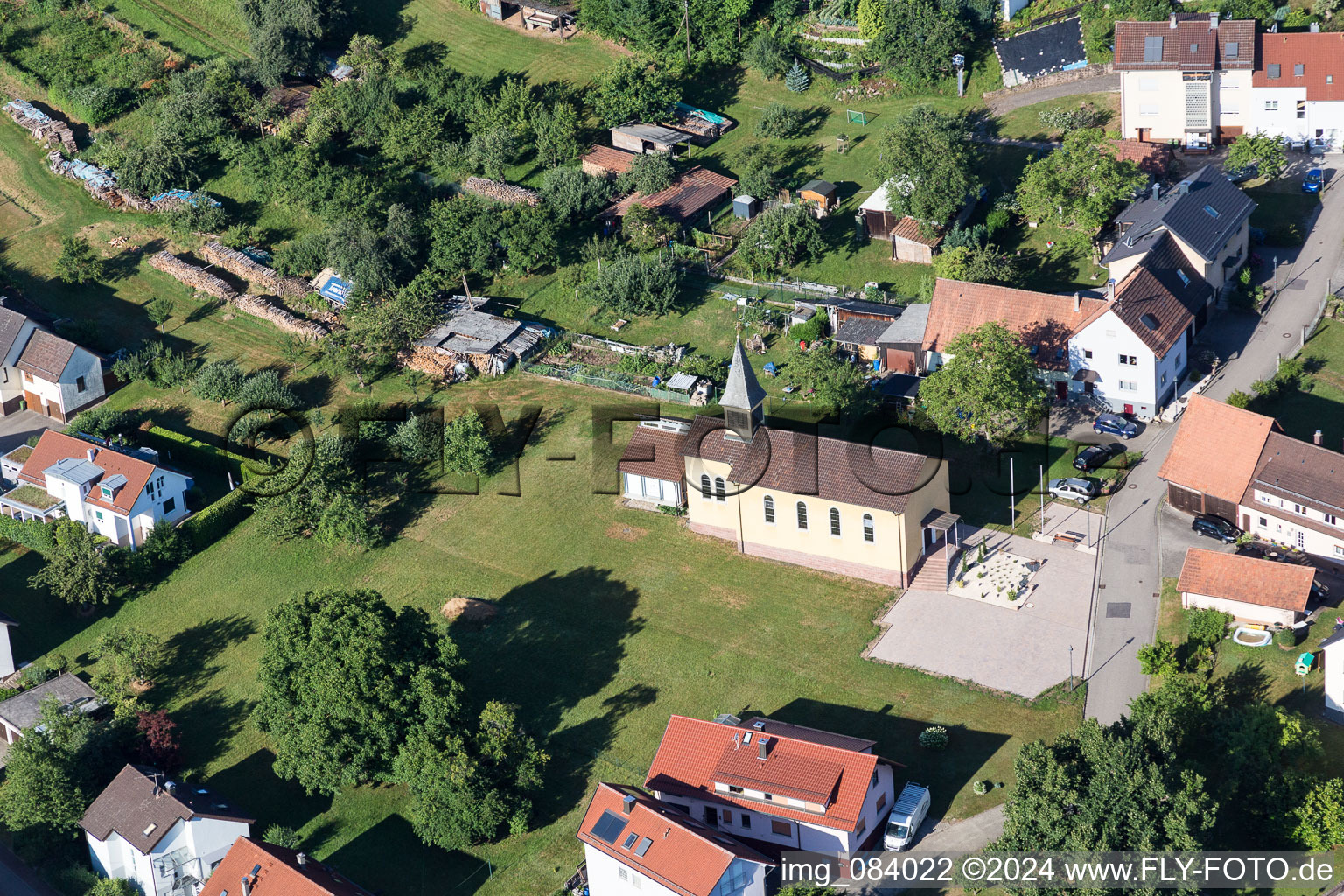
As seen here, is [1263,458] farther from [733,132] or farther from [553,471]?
[733,132]

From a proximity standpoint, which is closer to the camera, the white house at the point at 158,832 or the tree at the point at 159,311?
the white house at the point at 158,832

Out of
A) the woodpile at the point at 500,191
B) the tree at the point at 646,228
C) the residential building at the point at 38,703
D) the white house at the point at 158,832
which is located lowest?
the white house at the point at 158,832

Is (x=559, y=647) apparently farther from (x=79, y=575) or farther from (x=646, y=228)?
(x=646, y=228)

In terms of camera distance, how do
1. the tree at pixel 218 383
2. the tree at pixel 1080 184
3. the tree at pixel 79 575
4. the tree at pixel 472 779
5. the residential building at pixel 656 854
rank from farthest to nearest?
the tree at pixel 218 383
the tree at pixel 1080 184
the tree at pixel 79 575
the tree at pixel 472 779
the residential building at pixel 656 854

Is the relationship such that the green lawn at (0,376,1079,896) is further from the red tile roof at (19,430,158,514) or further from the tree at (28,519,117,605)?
the red tile roof at (19,430,158,514)

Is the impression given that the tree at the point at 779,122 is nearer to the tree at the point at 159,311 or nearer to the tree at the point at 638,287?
the tree at the point at 638,287

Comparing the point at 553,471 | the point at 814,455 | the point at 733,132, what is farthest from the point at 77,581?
the point at 733,132

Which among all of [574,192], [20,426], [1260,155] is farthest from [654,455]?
[1260,155]

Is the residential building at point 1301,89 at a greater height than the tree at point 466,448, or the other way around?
the residential building at point 1301,89

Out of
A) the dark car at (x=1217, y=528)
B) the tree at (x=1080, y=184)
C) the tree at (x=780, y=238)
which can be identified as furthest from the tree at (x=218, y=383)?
the dark car at (x=1217, y=528)
